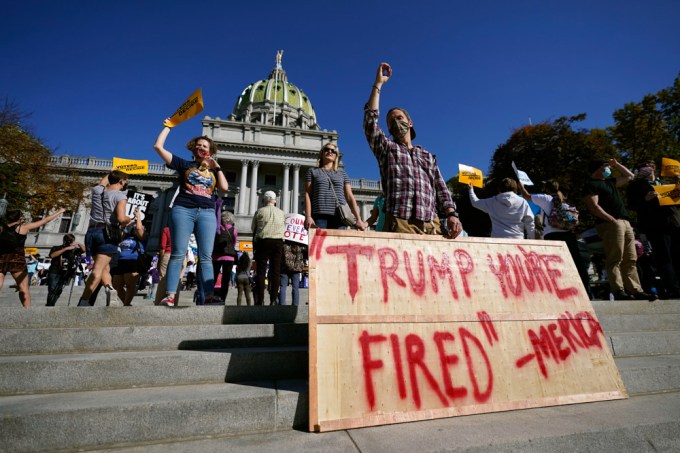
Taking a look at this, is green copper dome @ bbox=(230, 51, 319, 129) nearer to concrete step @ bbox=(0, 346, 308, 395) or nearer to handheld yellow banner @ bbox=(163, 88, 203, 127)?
handheld yellow banner @ bbox=(163, 88, 203, 127)

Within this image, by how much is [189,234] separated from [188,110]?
4.84 feet

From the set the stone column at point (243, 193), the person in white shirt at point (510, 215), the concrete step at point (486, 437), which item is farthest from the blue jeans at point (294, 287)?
the stone column at point (243, 193)

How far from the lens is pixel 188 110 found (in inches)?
151

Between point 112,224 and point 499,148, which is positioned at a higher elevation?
point 499,148

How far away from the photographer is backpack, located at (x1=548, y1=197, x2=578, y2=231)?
184 inches

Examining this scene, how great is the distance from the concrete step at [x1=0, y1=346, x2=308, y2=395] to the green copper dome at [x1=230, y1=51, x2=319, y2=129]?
6018 centimetres

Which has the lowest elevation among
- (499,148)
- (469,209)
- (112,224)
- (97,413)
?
(97,413)

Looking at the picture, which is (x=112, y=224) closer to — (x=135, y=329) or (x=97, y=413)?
(x=135, y=329)

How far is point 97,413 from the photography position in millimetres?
1695

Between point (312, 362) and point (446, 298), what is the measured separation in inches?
46.0

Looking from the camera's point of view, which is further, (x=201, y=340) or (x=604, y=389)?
(x=201, y=340)

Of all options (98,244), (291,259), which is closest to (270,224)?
(291,259)

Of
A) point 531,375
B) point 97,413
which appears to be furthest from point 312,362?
point 531,375

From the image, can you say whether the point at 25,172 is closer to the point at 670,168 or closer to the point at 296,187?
the point at 296,187
